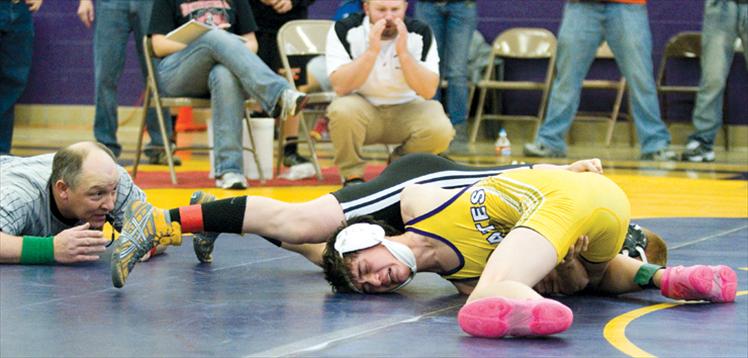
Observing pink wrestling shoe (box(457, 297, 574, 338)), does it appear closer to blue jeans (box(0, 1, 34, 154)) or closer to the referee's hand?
the referee's hand

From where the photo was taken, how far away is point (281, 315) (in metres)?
3.34

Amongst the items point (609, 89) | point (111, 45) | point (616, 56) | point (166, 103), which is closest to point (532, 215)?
point (166, 103)

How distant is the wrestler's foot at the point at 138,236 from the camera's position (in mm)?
3602

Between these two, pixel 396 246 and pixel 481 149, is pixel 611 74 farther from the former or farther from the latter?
pixel 396 246

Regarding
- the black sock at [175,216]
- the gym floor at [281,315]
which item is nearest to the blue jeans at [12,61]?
the gym floor at [281,315]

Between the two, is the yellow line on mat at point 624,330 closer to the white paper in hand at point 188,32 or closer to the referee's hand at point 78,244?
the referee's hand at point 78,244

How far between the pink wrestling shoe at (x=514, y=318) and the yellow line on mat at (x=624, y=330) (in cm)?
13

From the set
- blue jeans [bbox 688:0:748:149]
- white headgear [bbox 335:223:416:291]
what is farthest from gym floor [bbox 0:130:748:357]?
blue jeans [bbox 688:0:748:149]

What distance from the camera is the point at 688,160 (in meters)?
8.59

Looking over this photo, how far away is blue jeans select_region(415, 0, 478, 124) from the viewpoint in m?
8.98

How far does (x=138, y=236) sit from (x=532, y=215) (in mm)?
1131

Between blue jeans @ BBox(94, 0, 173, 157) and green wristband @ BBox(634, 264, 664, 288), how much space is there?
4727mm

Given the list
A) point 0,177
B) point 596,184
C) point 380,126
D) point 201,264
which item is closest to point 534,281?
point 596,184

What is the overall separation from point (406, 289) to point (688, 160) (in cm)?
519
